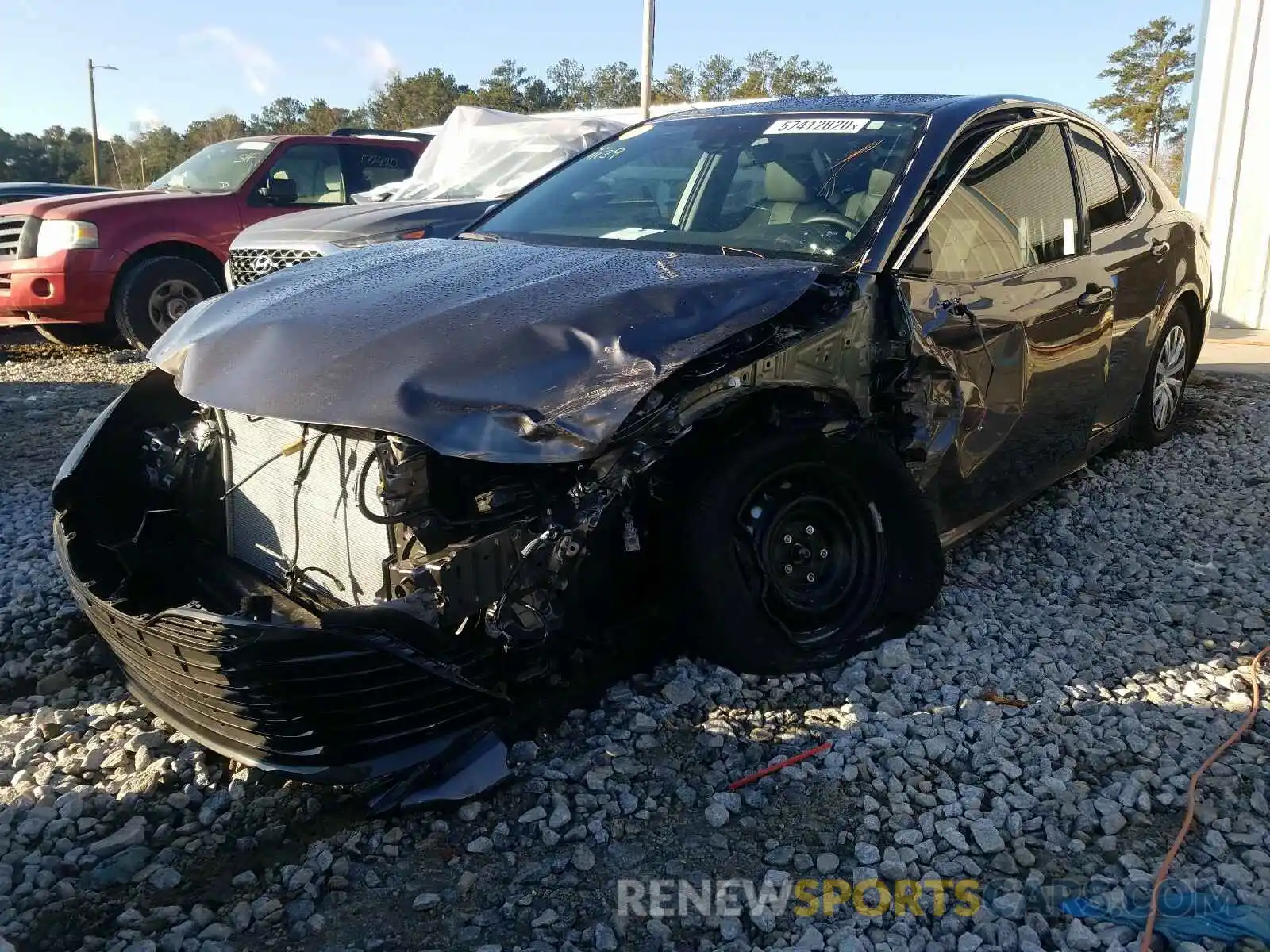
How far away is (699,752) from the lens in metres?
2.78

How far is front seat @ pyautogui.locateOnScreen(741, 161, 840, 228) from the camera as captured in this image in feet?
11.4

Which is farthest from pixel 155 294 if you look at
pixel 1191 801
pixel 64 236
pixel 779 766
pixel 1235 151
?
pixel 1235 151

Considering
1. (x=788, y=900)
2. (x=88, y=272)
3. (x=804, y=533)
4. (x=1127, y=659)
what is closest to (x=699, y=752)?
(x=788, y=900)

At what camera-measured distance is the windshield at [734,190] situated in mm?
3414

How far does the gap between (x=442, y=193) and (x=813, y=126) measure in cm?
540

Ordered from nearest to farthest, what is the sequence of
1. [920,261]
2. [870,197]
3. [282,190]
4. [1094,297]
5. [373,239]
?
1. [920,261]
2. [870,197]
3. [1094,297]
4. [373,239]
5. [282,190]

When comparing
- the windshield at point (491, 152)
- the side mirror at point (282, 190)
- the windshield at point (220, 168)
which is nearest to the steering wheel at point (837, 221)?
the windshield at point (491, 152)

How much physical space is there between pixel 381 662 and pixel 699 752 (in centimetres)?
91

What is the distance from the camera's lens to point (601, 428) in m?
2.48

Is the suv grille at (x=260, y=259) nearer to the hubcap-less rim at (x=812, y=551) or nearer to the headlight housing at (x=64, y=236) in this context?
the headlight housing at (x=64, y=236)

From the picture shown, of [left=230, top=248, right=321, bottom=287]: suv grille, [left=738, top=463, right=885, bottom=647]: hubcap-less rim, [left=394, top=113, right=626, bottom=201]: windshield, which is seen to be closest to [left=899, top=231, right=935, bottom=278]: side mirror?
[left=738, top=463, right=885, bottom=647]: hubcap-less rim

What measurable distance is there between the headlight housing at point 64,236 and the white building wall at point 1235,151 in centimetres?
1015

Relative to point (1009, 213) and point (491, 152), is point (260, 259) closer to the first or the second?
point (491, 152)

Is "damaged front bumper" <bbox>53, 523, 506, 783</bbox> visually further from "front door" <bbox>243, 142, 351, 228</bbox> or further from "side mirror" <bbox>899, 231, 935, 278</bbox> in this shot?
"front door" <bbox>243, 142, 351, 228</bbox>
